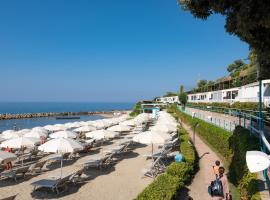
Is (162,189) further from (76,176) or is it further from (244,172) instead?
(76,176)

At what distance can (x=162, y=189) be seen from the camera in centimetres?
878

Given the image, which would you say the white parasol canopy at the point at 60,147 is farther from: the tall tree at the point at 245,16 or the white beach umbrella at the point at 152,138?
the tall tree at the point at 245,16

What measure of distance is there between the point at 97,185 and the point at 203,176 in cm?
488

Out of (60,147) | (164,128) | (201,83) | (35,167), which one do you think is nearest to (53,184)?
(60,147)

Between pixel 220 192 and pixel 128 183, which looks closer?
pixel 220 192

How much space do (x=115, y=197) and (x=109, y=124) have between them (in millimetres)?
19002

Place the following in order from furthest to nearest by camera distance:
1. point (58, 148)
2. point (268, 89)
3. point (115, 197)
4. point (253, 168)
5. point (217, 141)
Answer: point (268, 89) → point (217, 141) → point (58, 148) → point (115, 197) → point (253, 168)

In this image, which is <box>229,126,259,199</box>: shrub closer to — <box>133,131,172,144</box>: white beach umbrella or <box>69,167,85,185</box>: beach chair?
<box>133,131,172,144</box>: white beach umbrella

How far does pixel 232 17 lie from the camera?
292 inches

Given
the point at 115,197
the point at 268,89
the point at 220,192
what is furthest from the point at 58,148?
the point at 268,89

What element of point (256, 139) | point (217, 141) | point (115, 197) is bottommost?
point (115, 197)

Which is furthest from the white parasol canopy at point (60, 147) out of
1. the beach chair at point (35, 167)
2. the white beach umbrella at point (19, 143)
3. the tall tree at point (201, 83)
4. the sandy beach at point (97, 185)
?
the tall tree at point (201, 83)

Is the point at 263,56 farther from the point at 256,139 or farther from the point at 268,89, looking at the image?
the point at 268,89

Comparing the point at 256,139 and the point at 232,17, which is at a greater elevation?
the point at 232,17
